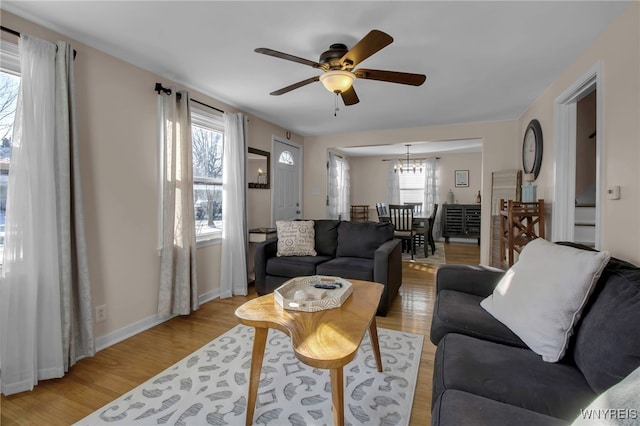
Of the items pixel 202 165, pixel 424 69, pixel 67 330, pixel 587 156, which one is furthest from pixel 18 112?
pixel 587 156

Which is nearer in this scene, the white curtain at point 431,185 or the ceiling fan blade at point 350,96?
the ceiling fan blade at point 350,96

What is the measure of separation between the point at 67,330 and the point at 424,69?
3.40 metres

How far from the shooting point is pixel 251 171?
4.16 m

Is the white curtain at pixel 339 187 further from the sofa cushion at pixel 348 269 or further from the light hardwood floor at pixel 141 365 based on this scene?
the light hardwood floor at pixel 141 365

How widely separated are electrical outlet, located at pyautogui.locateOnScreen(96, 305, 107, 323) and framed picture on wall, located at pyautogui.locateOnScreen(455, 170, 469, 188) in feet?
24.4

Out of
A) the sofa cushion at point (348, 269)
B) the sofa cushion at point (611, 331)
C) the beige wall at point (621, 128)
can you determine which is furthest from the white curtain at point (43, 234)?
the beige wall at point (621, 128)

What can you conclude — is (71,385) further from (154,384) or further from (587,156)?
(587,156)

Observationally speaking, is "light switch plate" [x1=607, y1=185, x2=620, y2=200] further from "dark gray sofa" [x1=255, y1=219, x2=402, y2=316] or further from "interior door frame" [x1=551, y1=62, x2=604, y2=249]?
"dark gray sofa" [x1=255, y1=219, x2=402, y2=316]

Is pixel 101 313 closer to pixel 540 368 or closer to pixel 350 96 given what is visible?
pixel 350 96

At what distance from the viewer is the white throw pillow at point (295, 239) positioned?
11.5 feet

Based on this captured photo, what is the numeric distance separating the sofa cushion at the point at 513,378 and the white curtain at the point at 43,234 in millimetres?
2305

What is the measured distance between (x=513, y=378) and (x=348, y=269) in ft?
6.51

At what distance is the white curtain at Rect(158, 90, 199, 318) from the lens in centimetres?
277

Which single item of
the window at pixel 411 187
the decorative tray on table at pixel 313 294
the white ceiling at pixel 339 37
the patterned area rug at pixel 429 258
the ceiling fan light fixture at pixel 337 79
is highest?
the white ceiling at pixel 339 37
